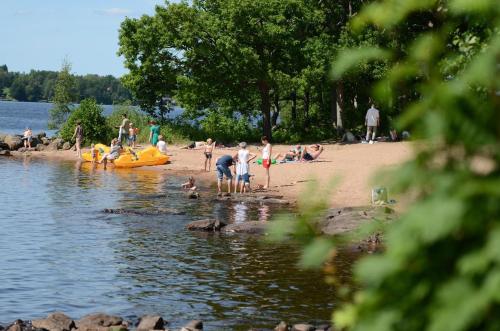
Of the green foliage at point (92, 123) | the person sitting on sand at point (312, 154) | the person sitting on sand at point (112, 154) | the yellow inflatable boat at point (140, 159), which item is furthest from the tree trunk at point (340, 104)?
the green foliage at point (92, 123)

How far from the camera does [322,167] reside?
34.4 m

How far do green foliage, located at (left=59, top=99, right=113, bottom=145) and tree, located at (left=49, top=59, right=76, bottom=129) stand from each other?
300 inches

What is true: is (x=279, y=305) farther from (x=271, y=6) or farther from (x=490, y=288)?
(x=271, y=6)

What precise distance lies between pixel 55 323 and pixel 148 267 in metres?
5.54

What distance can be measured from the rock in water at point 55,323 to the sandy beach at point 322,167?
44.7 feet

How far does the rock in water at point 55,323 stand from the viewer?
12.0m

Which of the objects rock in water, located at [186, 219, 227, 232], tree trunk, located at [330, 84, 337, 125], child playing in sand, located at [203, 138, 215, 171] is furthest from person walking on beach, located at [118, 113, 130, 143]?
rock in water, located at [186, 219, 227, 232]

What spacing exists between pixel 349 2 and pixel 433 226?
4350 cm

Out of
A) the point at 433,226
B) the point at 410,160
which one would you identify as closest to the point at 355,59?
the point at 410,160

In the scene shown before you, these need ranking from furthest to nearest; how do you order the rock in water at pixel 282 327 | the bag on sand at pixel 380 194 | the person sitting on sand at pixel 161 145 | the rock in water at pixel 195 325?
→ the person sitting on sand at pixel 161 145 < the rock in water at pixel 195 325 < the rock in water at pixel 282 327 < the bag on sand at pixel 380 194

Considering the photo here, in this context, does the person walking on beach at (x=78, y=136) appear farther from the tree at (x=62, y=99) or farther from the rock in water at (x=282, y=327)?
the rock in water at (x=282, y=327)

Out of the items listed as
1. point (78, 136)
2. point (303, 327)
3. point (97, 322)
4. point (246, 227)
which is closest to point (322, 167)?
point (246, 227)

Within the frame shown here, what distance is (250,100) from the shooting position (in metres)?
49.4

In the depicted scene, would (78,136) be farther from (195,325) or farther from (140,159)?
(195,325)
